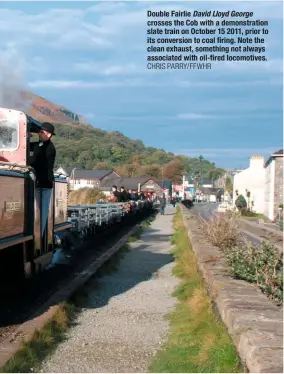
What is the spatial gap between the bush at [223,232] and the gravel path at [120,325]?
4.05 feet

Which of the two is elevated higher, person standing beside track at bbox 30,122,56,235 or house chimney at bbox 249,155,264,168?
house chimney at bbox 249,155,264,168

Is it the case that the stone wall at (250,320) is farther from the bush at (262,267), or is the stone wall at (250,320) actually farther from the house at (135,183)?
the house at (135,183)

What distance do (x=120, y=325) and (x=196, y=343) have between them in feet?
6.19

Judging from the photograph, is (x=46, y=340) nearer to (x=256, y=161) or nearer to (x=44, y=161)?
(x=44, y=161)

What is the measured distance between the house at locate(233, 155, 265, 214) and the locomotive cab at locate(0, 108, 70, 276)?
6511 centimetres

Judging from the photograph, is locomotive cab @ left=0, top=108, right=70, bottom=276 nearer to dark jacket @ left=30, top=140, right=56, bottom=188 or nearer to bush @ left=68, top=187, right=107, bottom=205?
dark jacket @ left=30, top=140, right=56, bottom=188

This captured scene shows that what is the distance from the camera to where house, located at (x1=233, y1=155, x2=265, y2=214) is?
76062 millimetres

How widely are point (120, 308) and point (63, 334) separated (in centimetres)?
201

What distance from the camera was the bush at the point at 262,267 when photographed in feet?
25.2

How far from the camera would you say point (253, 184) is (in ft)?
269

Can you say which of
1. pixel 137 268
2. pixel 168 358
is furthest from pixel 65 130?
pixel 168 358

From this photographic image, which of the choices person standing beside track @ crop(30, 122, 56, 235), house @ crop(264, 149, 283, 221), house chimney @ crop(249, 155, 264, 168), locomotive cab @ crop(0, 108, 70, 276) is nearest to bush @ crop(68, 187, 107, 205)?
locomotive cab @ crop(0, 108, 70, 276)

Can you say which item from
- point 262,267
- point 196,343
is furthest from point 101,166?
point 196,343

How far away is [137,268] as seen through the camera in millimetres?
15133
